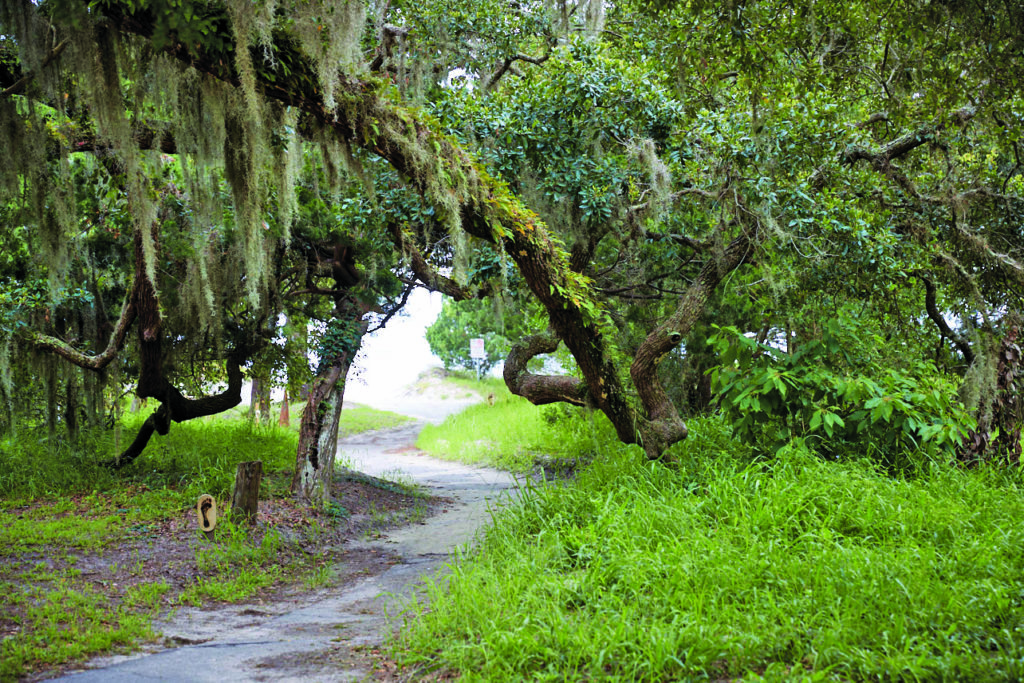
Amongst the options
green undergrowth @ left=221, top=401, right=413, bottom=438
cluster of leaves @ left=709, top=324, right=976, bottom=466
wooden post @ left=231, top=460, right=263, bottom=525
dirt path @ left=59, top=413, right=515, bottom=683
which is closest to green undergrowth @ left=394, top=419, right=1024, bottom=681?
cluster of leaves @ left=709, top=324, right=976, bottom=466

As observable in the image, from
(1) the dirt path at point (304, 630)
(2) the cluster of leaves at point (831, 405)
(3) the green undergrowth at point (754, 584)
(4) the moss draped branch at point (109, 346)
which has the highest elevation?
(4) the moss draped branch at point (109, 346)

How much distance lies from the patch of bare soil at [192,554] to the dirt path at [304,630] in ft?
0.59

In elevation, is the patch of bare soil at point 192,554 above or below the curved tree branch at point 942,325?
below

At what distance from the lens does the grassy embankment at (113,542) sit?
431cm

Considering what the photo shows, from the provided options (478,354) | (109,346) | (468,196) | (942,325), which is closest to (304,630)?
(468,196)

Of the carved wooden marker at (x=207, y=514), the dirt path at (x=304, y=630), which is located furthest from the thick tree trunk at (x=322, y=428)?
the carved wooden marker at (x=207, y=514)

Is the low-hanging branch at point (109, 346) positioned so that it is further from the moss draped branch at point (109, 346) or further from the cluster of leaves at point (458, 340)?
the cluster of leaves at point (458, 340)

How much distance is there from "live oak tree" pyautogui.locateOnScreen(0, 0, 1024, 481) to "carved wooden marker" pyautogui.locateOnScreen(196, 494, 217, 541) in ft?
5.11

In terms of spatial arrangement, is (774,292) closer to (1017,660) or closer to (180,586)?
(1017,660)

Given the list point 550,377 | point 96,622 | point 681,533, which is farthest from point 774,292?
point 96,622

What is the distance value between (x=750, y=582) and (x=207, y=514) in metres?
5.03

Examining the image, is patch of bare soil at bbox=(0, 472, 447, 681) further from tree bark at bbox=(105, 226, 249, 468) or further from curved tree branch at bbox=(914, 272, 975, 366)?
curved tree branch at bbox=(914, 272, 975, 366)

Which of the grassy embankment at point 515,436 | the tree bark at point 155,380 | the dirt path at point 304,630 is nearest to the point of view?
the dirt path at point 304,630

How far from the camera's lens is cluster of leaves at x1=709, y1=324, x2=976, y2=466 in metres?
5.26
